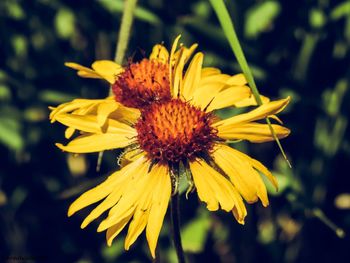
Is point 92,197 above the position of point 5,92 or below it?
below

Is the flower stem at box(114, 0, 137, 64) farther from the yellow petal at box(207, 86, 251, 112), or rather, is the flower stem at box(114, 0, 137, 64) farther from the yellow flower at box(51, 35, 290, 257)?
the yellow petal at box(207, 86, 251, 112)

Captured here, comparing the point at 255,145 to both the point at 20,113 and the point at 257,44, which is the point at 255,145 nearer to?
the point at 257,44

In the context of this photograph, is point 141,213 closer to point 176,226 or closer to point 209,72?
point 176,226

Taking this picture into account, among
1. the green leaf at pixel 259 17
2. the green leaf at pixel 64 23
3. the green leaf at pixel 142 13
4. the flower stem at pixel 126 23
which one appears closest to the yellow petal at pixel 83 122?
the flower stem at pixel 126 23

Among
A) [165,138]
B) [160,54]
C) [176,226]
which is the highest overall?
[160,54]

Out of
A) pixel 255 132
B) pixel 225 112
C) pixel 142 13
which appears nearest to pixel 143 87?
pixel 255 132

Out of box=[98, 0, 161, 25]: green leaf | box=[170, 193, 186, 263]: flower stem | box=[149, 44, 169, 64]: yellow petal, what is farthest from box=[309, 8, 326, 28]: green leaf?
box=[170, 193, 186, 263]: flower stem

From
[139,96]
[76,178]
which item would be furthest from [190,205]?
[139,96]
